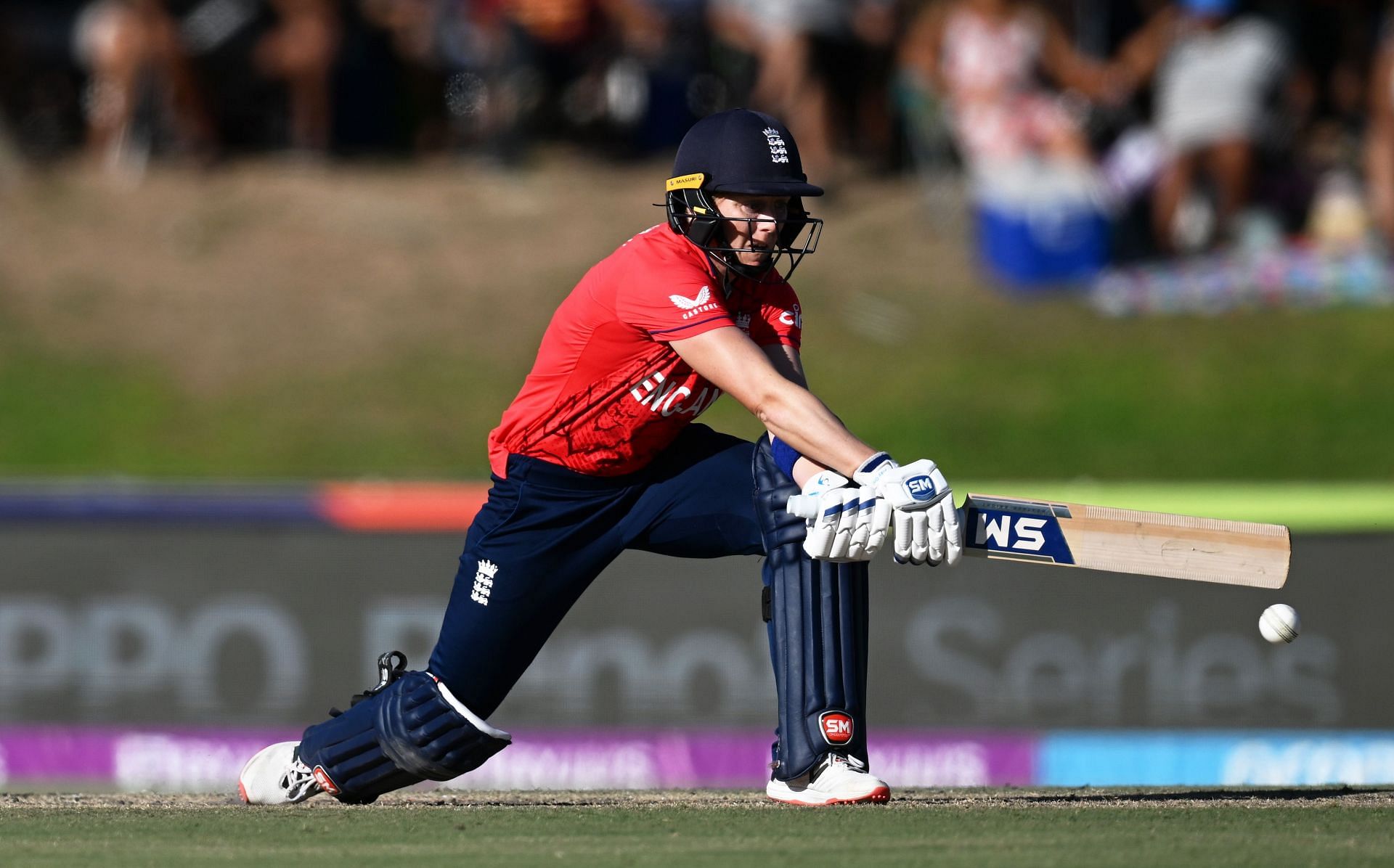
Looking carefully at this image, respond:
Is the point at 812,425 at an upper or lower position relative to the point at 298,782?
upper

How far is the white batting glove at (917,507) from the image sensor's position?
14.1 feet

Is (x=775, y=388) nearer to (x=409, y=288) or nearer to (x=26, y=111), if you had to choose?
(x=409, y=288)

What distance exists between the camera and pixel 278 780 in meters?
5.01

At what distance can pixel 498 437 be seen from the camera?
16.3ft

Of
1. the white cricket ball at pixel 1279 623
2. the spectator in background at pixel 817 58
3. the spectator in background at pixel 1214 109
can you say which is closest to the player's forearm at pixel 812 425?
the white cricket ball at pixel 1279 623

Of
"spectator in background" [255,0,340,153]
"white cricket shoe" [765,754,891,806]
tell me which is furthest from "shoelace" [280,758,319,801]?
"spectator in background" [255,0,340,153]

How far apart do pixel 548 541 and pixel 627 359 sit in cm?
50

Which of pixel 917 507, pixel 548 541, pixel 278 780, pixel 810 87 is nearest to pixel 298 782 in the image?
pixel 278 780

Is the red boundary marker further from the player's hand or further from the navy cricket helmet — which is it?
the player's hand

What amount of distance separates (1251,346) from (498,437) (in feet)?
25.0

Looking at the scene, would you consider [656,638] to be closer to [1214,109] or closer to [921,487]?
[921,487]

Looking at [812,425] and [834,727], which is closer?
[812,425]


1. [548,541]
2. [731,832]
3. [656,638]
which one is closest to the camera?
[731,832]

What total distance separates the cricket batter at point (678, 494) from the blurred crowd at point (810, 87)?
7.03 metres
